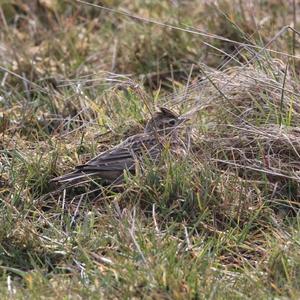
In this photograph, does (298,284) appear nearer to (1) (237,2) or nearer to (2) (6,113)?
(2) (6,113)

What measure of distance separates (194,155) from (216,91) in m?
0.69

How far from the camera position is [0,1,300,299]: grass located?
4.89 meters

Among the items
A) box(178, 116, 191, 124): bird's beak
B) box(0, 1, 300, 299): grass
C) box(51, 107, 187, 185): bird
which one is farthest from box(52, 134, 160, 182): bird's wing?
box(178, 116, 191, 124): bird's beak

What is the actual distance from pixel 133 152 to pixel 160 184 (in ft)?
1.17

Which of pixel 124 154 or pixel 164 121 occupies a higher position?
pixel 164 121

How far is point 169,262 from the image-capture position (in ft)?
15.9

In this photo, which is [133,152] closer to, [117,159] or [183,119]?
[117,159]

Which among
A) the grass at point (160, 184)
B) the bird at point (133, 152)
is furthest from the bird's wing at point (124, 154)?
the grass at point (160, 184)

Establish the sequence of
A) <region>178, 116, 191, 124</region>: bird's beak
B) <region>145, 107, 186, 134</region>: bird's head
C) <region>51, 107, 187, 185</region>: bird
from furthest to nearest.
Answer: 1. <region>178, 116, 191, 124</region>: bird's beak
2. <region>145, 107, 186, 134</region>: bird's head
3. <region>51, 107, 187, 185</region>: bird

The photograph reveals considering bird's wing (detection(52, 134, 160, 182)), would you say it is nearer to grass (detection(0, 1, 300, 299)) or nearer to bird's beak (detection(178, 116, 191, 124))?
grass (detection(0, 1, 300, 299))

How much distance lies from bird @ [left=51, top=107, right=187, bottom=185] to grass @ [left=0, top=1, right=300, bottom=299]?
91 millimetres

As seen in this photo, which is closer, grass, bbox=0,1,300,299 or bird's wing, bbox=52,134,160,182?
grass, bbox=0,1,300,299

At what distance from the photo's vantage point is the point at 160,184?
18.8ft

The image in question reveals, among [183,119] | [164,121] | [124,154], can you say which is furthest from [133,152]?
[183,119]
